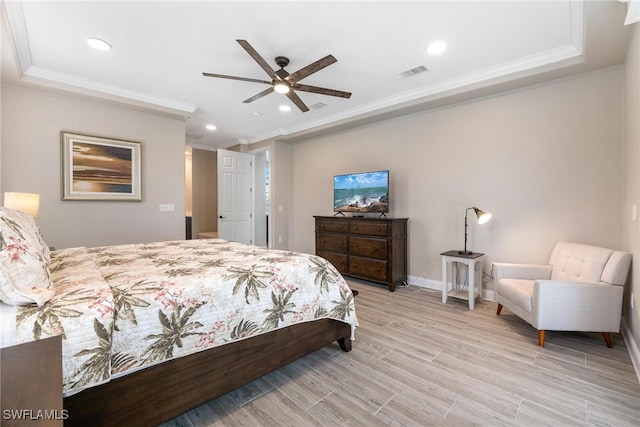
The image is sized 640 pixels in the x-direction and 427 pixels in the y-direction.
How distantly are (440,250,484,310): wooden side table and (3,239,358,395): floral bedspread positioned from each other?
1.70 metres

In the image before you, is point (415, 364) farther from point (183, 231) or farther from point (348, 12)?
point (183, 231)

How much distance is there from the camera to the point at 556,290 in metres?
2.29

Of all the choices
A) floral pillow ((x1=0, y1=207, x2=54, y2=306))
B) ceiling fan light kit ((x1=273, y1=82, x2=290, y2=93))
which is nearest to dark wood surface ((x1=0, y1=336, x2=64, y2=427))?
floral pillow ((x1=0, y1=207, x2=54, y2=306))

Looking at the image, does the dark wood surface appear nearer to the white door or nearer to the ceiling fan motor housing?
the ceiling fan motor housing

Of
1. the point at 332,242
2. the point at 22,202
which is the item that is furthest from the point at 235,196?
the point at 22,202

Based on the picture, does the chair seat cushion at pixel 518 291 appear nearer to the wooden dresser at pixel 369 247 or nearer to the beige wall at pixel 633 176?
the beige wall at pixel 633 176

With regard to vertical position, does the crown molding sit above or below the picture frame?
above

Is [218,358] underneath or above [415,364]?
above

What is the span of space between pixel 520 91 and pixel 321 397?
374 centimetres

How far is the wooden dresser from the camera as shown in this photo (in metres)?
3.90

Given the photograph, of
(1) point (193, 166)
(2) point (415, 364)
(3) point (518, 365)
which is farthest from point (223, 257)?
(1) point (193, 166)

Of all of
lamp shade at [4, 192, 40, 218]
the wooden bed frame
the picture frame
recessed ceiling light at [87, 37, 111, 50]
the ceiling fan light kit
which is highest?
recessed ceiling light at [87, 37, 111, 50]

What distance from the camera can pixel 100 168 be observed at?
3834 millimetres

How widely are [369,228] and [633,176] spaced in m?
2.60
